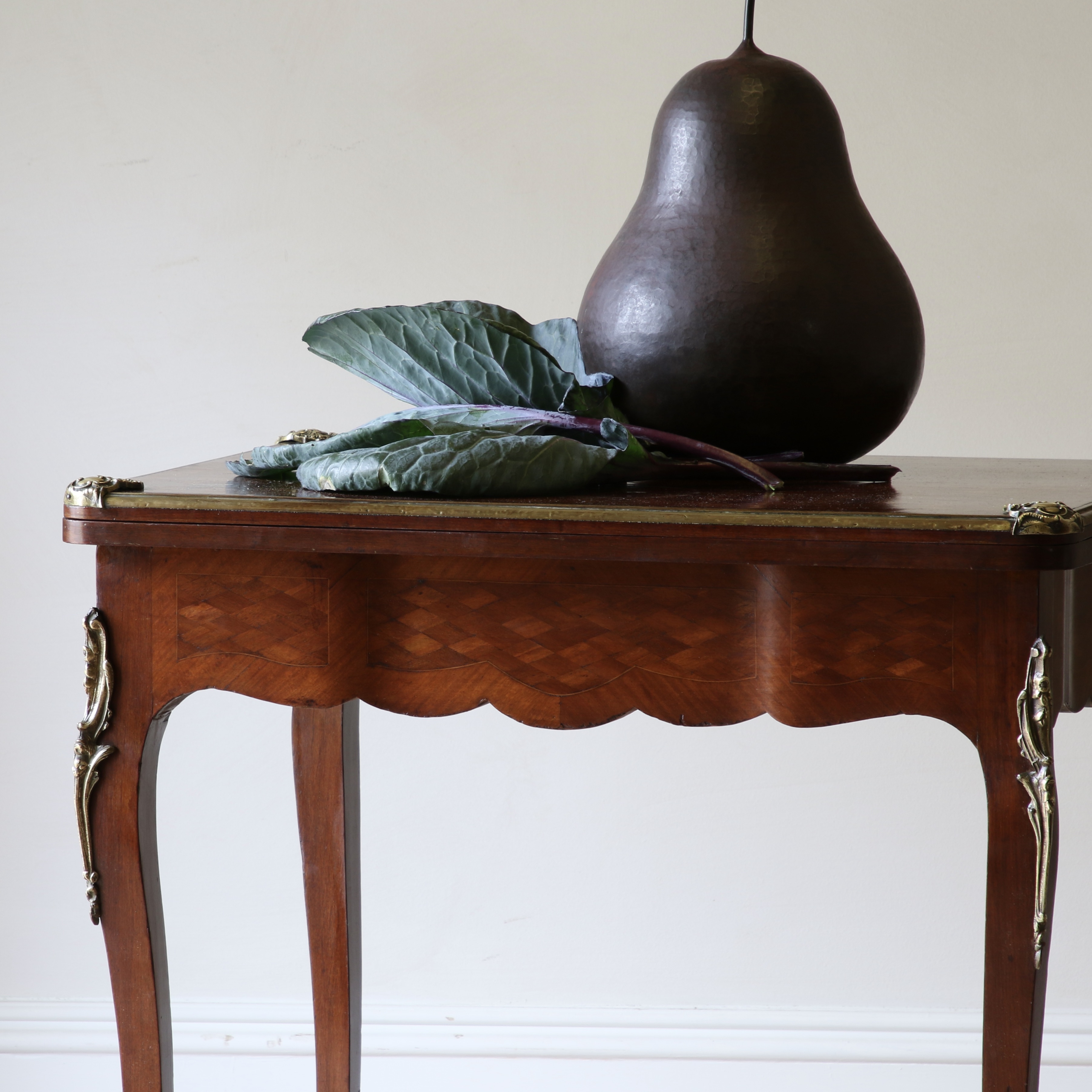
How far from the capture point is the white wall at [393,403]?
50.1 inches

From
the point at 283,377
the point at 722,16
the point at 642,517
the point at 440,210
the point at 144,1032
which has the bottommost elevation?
the point at 144,1032

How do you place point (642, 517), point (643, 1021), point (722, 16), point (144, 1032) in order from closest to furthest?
point (642, 517) < point (144, 1032) < point (722, 16) < point (643, 1021)

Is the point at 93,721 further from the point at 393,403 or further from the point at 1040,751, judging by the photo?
the point at 393,403

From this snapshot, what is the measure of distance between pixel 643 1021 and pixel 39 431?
885mm

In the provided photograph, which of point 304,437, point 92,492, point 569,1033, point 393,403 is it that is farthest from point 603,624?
point 569,1033

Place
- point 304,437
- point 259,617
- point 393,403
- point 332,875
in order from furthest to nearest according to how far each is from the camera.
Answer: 1. point 393,403
2. point 332,875
3. point 304,437
4. point 259,617

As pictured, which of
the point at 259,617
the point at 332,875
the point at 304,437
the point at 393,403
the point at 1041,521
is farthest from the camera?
the point at 393,403

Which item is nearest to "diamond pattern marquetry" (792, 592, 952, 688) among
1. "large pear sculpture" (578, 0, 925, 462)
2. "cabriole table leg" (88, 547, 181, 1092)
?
"large pear sculpture" (578, 0, 925, 462)

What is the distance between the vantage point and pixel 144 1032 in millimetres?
676

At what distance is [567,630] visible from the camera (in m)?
0.61

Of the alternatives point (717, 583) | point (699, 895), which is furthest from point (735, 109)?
point (699, 895)

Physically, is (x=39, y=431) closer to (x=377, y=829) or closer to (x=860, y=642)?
(x=377, y=829)

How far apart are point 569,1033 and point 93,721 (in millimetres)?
893

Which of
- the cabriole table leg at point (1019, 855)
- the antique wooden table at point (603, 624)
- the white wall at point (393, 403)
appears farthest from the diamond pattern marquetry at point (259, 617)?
the white wall at point (393, 403)
